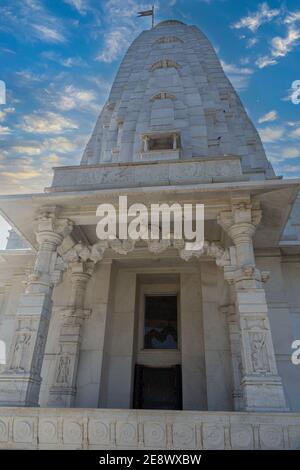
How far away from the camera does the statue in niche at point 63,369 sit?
434 inches

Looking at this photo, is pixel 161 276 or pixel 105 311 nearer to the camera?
pixel 105 311

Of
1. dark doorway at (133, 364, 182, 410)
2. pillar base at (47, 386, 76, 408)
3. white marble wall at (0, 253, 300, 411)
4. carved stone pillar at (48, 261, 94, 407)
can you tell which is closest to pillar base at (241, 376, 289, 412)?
white marble wall at (0, 253, 300, 411)

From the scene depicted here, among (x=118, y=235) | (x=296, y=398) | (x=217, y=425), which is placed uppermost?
(x=118, y=235)

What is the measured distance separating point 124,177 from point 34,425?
689 cm

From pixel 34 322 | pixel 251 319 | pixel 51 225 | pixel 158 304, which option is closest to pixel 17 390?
pixel 34 322

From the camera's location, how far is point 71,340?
37.9ft

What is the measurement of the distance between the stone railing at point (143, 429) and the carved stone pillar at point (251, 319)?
393 millimetres

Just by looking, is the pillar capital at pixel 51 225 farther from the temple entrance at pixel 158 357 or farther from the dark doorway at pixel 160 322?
the dark doorway at pixel 160 322

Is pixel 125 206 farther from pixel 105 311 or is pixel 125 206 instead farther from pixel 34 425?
pixel 34 425

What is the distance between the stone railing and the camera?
6.55 metres

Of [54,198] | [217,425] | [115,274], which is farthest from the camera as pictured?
[115,274]

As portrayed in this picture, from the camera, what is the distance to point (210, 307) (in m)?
11.7

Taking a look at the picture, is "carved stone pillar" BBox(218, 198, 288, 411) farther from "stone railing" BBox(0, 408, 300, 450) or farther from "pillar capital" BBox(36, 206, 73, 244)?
"pillar capital" BBox(36, 206, 73, 244)
